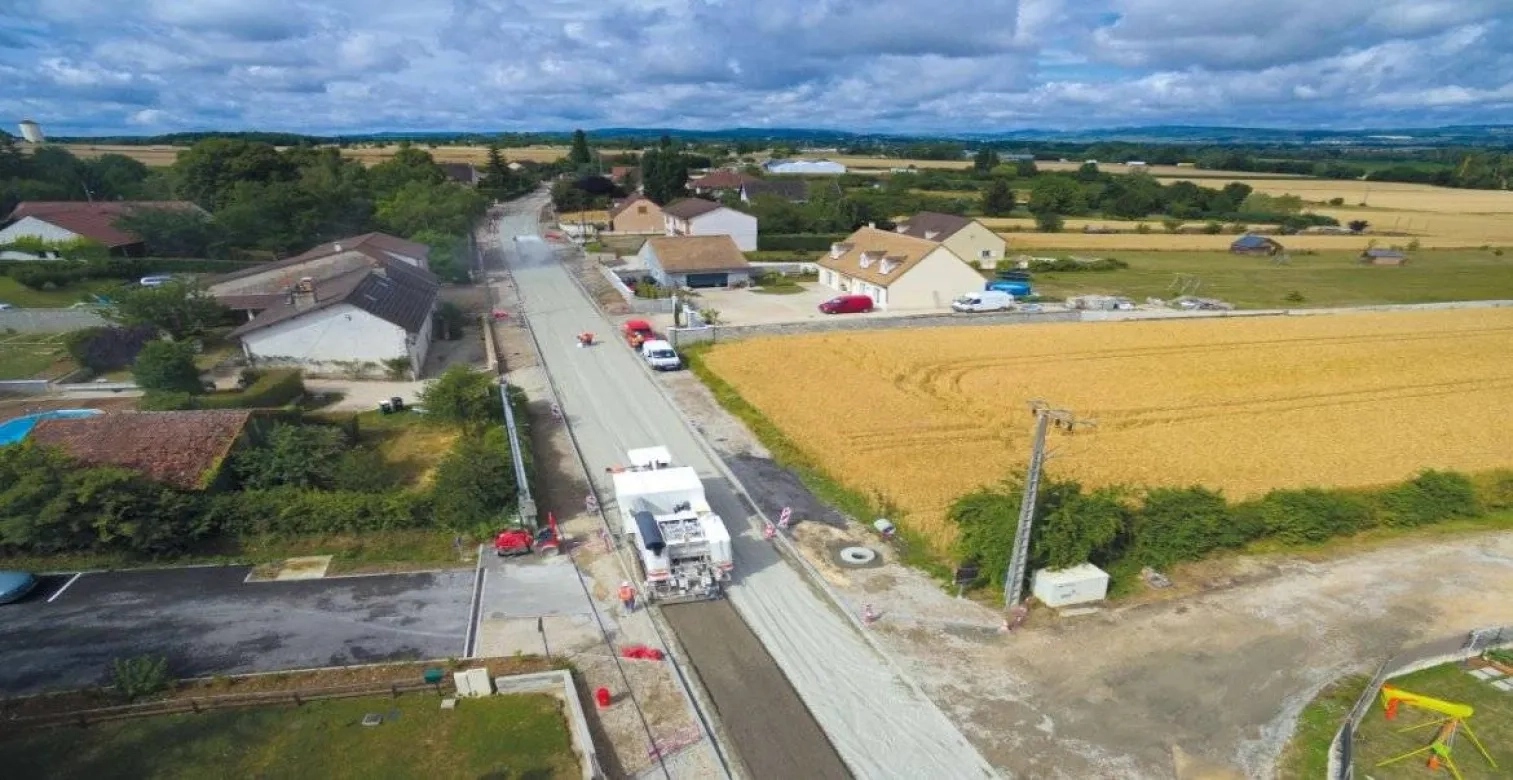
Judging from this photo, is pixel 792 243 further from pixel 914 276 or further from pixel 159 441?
pixel 159 441

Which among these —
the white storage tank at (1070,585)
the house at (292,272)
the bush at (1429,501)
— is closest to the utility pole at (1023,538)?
the white storage tank at (1070,585)

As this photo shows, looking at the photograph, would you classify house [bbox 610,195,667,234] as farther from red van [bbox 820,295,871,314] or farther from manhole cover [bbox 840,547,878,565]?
manhole cover [bbox 840,547,878,565]

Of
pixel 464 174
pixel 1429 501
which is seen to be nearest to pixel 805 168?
pixel 464 174

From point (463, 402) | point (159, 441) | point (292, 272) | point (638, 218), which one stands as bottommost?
point (463, 402)

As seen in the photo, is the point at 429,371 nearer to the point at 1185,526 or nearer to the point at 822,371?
the point at 822,371

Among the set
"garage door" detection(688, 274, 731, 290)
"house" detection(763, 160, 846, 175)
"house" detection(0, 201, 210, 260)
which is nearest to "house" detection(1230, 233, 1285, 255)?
"garage door" detection(688, 274, 731, 290)

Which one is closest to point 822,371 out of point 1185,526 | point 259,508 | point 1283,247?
point 1185,526
